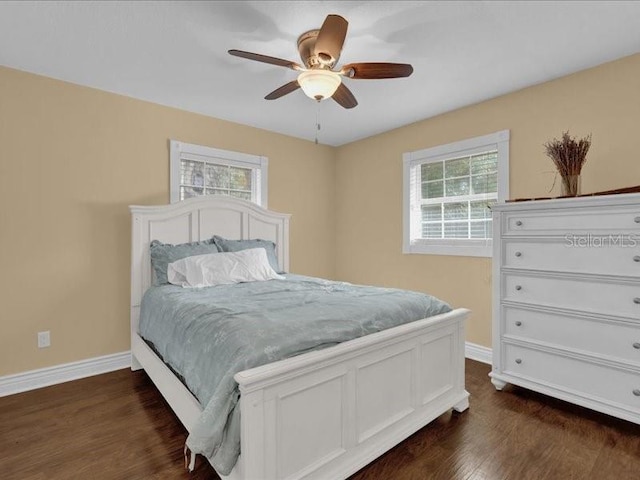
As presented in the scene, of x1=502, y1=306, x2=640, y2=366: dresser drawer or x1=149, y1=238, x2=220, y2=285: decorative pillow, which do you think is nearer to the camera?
x1=502, y1=306, x2=640, y2=366: dresser drawer

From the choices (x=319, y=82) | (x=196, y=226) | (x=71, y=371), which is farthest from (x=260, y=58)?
(x=71, y=371)

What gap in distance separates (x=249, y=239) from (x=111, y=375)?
1.68 m

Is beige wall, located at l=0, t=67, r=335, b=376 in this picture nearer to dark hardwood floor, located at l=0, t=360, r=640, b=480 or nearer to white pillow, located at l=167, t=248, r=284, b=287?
dark hardwood floor, located at l=0, t=360, r=640, b=480

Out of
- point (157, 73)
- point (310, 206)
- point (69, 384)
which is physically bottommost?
point (69, 384)

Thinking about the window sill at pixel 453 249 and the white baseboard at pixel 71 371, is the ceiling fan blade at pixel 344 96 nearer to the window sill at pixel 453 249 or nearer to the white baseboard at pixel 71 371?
the window sill at pixel 453 249

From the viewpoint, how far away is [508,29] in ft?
6.89

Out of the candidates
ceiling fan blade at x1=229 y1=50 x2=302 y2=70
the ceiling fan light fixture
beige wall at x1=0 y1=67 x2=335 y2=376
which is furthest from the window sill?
beige wall at x1=0 y1=67 x2=335 y2=376

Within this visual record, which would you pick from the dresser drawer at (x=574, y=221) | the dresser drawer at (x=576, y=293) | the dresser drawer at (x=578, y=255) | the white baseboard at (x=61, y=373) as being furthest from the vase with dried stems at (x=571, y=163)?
the white baseboard at (x=61, y=373)

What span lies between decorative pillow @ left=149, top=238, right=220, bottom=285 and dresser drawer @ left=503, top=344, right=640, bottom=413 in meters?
2.62

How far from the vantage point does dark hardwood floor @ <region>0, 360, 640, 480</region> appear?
169 centimetres

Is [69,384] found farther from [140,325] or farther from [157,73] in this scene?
[157,73]

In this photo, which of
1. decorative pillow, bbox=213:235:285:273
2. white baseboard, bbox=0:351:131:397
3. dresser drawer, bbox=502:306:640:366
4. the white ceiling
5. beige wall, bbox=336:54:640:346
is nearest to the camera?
the white ceiling

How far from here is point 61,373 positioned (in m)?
2.77

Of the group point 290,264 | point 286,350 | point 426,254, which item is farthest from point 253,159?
point 286,350
